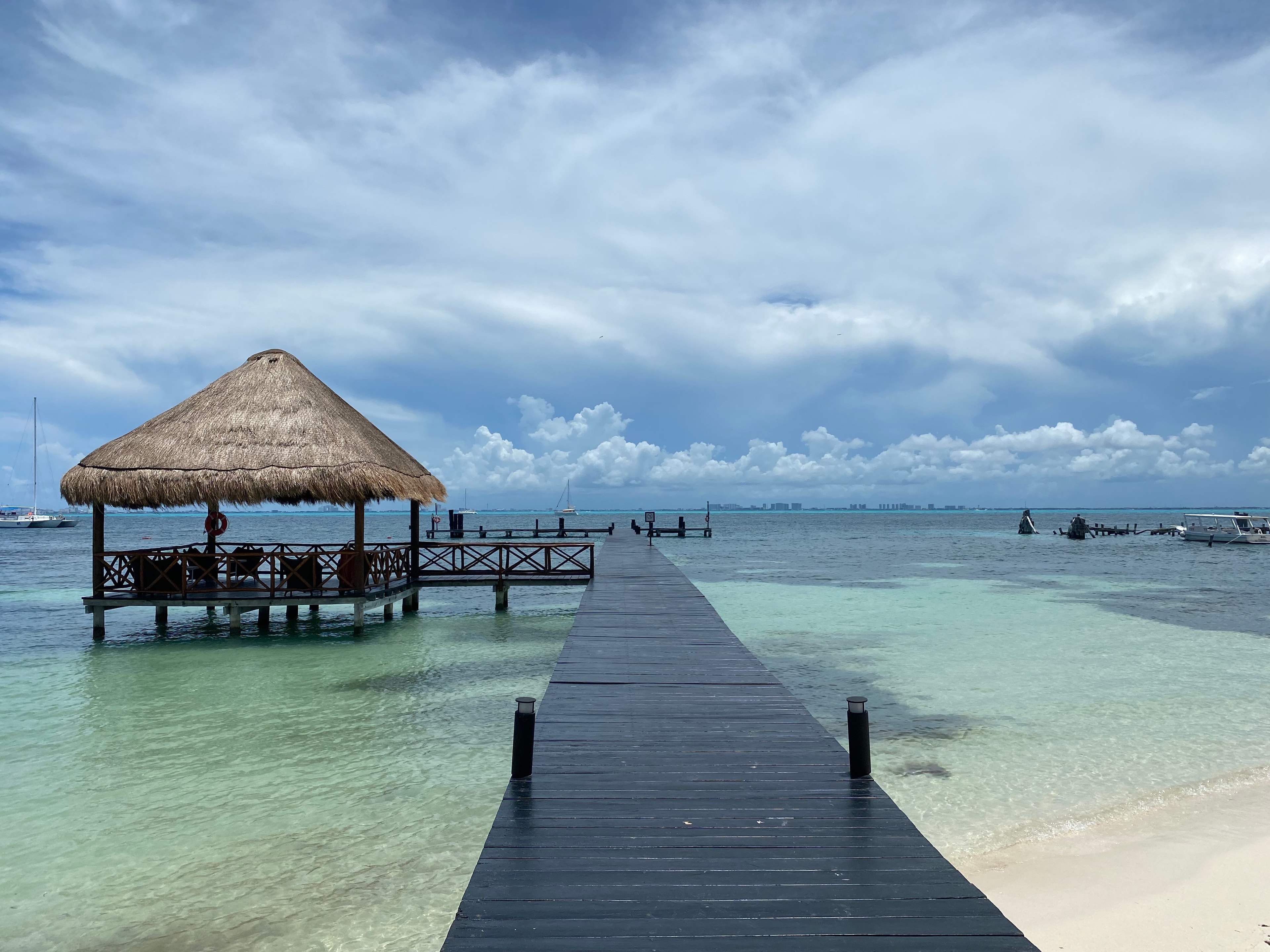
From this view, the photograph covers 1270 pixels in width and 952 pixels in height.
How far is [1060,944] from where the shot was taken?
16.3 ft

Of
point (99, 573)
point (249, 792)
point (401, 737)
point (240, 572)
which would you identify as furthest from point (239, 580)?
point (249, 792)

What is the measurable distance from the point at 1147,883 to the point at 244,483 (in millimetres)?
15982

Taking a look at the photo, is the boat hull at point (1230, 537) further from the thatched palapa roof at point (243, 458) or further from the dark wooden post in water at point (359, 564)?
the dark wooden post in water at point (359, 564)

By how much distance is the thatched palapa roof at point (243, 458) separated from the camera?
15883mm

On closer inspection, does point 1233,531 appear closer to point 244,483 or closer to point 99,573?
point 244,483

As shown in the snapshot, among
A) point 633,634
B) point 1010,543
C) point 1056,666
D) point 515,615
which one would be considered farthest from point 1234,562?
point 633,634

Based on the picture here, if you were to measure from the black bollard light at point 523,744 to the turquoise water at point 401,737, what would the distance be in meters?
1.37

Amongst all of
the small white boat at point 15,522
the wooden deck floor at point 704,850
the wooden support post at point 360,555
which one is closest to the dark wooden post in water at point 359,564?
the wooden support post at point 360,555

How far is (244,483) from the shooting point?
15.8 m

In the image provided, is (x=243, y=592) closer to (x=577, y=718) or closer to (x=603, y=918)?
(x=577, y=718)

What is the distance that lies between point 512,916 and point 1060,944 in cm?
388

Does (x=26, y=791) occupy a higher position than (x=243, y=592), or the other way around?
(x=243, y=592)

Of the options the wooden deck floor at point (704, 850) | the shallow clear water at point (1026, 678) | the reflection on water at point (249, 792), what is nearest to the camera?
the wooden deck floor at point (704, 850)

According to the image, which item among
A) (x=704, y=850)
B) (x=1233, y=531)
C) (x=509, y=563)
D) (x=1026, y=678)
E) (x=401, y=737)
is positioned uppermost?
(x=509, y=563)
